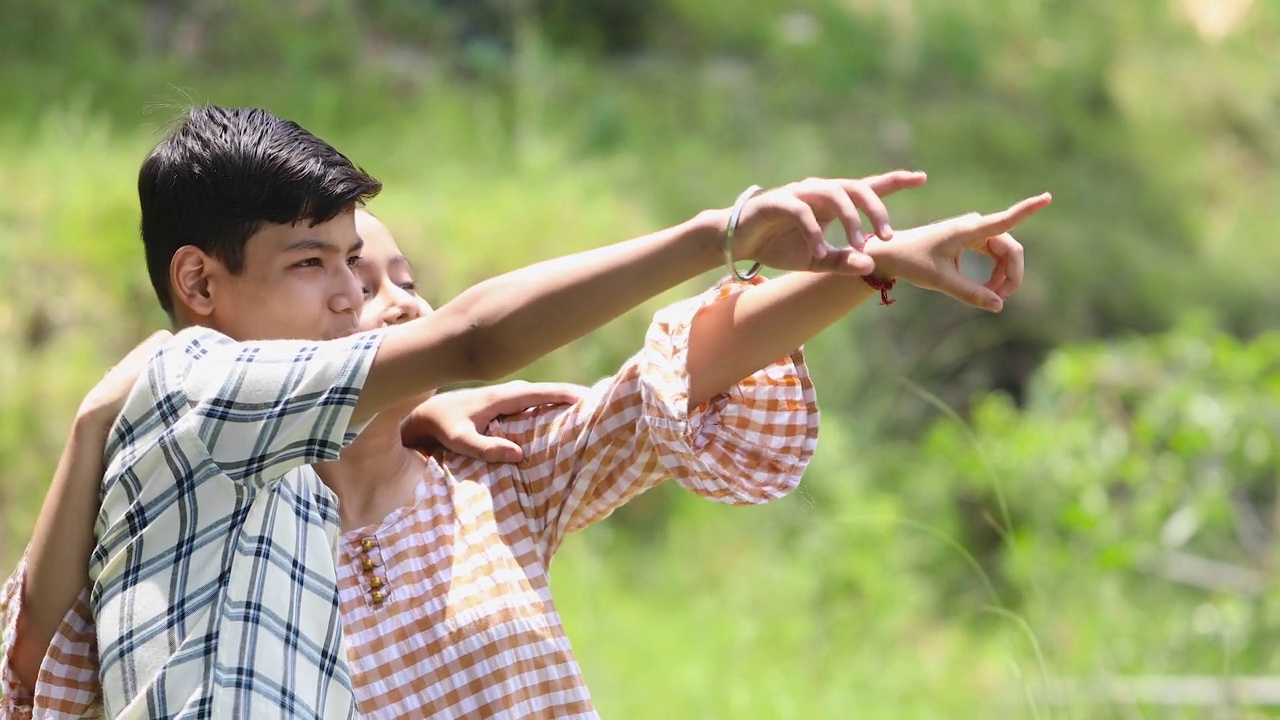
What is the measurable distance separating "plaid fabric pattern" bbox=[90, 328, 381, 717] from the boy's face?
0.06m

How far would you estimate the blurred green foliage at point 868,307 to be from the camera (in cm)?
395

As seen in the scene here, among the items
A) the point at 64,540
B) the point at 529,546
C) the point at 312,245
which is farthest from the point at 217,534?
the point at 529,546

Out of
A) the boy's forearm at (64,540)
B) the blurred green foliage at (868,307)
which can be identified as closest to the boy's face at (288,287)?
the boy's forearm at (64,540)

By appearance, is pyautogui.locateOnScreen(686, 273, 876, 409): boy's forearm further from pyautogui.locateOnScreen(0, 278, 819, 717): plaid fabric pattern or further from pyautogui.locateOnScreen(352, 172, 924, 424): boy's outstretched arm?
pyautogui.locateOnScreen(352, 172, 924, 424): boy's outstretched arm

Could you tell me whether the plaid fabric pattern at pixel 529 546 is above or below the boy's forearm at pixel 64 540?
below

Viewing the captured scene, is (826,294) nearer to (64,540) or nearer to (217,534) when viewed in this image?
(217,534)

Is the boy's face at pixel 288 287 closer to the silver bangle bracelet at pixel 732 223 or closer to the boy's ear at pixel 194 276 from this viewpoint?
the boy's ear at pixel 194 276

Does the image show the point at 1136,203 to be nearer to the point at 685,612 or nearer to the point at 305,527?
the point at 685,612

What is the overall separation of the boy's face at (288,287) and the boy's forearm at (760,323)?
30 cm

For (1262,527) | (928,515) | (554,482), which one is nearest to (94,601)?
(554,482)

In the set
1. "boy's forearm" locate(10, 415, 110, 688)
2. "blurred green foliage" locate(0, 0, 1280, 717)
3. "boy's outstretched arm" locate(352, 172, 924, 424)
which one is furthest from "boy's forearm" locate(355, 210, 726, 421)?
"blurred green foliage" locate(0, 0, 1280, 717)

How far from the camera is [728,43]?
6590mm

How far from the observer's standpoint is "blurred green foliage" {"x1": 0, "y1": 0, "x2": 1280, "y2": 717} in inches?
155

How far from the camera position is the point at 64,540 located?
1.23 meters
